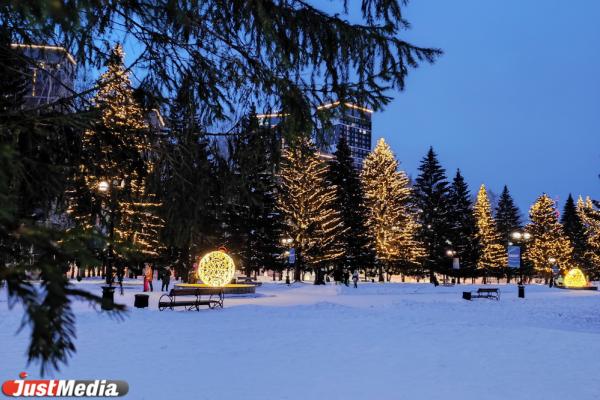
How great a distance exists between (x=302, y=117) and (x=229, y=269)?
21762mm

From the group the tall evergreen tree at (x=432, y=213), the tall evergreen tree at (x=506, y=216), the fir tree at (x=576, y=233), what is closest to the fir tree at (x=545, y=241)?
the fir tree at (x=576, y=233)

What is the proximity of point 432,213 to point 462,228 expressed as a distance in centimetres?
425

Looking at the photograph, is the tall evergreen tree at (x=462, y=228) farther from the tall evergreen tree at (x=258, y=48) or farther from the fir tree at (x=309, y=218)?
the tall evergreen tree at (x=258, y=48)

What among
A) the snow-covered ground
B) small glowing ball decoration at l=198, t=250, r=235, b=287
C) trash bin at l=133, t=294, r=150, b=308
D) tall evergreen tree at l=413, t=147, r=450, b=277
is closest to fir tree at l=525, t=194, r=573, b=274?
tall evergreen tree at l=413, t=147, r=450, b=277

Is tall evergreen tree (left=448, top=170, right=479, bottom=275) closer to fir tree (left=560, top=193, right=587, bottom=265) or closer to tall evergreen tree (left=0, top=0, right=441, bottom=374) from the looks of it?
fir tree (left=560, top=193, right=587, bottom=265)

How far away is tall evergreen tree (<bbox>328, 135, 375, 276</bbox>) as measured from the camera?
45.0 m

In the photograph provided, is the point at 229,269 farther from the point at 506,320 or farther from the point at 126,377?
the point at 126,377

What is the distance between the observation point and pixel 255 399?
6297mm

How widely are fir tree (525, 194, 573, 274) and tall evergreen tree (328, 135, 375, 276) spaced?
97.4 feet

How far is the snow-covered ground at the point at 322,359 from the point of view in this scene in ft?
22.5

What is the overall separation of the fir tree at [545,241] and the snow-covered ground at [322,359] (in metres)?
56.9

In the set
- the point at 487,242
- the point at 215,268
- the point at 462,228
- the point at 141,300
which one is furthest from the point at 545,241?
the point at 141,300

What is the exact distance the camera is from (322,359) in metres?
8.73

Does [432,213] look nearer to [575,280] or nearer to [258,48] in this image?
[575,280]
